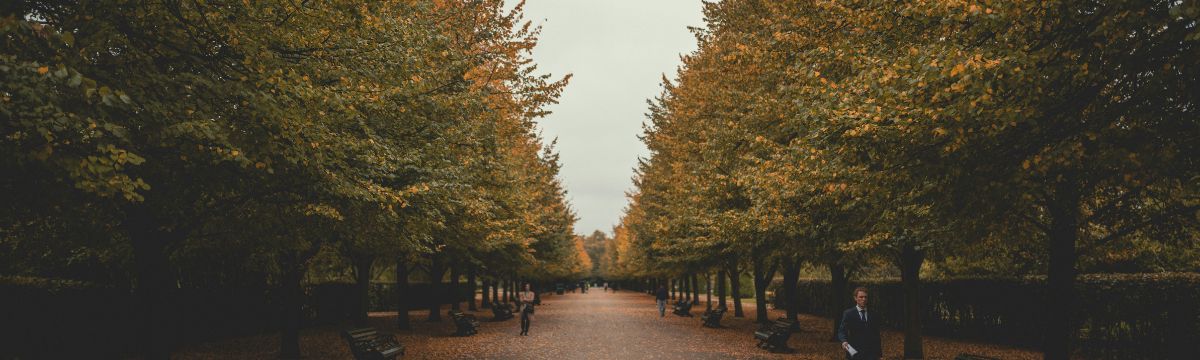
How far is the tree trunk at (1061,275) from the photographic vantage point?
8.66 metres

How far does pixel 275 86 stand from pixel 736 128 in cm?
1015

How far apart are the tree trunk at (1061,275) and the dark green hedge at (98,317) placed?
16.0m

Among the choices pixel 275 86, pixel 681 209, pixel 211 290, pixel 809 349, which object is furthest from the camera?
pixel 681 209

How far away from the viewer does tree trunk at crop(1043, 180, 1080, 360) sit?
8.66m

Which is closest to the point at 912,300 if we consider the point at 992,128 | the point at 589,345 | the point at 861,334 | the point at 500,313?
the point at 861,334

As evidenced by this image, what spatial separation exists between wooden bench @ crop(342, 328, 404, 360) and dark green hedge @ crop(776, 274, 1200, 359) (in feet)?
35.6

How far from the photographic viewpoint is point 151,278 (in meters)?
9.69

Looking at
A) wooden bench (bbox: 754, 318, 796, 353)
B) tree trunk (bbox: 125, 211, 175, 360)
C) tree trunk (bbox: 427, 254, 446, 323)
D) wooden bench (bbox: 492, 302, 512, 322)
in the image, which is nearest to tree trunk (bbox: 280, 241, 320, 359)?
tree trunk (bbox: 125, 211, 175, 360)

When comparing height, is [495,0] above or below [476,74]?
above

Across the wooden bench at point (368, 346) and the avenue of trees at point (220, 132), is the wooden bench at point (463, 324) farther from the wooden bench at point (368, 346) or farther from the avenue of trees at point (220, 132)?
the wooden bench at point (368, 346)

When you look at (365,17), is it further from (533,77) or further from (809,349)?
(809,349)

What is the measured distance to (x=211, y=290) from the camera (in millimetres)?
18312

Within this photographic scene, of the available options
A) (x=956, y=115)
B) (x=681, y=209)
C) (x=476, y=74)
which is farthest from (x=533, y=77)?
(x=956, y=115)

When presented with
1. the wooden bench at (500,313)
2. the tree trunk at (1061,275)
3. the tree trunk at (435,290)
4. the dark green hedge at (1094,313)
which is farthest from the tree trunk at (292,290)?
the wooden bench at (500,313)
